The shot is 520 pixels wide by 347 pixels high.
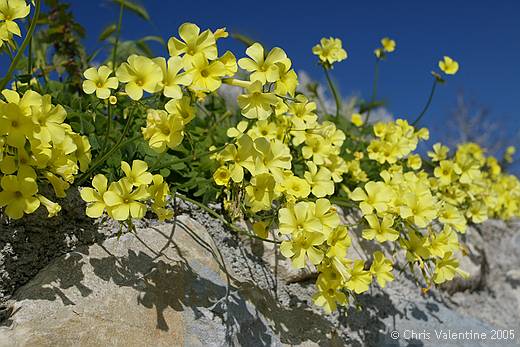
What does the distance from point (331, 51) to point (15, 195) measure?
1397 millimetres

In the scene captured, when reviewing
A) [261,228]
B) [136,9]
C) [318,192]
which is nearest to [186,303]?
[261,228]

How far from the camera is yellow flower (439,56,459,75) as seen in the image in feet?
8.31

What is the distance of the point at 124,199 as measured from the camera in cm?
134

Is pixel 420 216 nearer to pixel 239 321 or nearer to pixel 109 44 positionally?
pixel 239 321

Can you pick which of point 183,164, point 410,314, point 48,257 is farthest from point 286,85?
point 410,314

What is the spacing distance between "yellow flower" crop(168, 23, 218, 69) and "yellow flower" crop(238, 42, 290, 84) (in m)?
0.09

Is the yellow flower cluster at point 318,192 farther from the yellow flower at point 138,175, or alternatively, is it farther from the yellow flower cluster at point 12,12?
the yellow flower cluster at point 12,12

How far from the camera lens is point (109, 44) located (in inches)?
115

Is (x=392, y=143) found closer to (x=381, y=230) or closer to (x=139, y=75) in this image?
(x=381, y=230)

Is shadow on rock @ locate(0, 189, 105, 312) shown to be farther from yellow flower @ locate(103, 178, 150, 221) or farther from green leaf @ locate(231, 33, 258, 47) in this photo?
green leaf @ locate(231, 33, 258, 47)

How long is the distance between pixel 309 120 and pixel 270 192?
40 centimetres

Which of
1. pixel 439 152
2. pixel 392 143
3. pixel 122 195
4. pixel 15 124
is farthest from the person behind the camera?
pixel 439 152

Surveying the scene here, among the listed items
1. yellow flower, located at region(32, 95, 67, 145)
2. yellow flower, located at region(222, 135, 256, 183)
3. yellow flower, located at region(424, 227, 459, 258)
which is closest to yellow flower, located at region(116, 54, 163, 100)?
yellow flower, located at region(32, 95, 67, 145)

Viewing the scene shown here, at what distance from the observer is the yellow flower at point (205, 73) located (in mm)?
1285
